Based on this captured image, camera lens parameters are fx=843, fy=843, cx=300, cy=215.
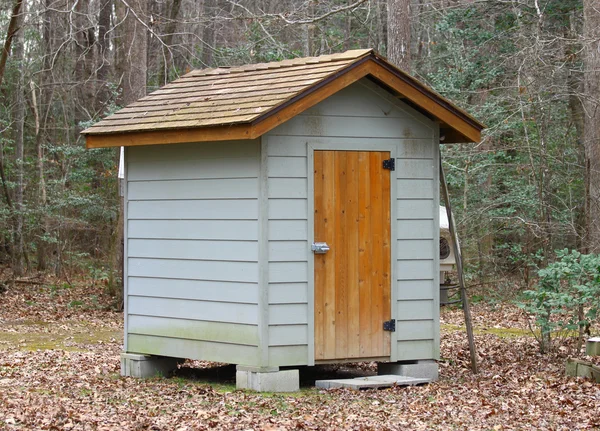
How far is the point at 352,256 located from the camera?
8.52 meters

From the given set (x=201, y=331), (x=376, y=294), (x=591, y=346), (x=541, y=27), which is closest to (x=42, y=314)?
(x=201, y=331)

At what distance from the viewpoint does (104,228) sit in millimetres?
21734

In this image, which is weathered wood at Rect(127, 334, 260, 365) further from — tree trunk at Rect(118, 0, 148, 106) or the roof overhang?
tree trunk at Rect(118, 0, 148, 106)

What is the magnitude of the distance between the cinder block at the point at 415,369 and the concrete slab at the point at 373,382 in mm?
150

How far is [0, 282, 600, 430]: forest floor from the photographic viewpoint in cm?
647

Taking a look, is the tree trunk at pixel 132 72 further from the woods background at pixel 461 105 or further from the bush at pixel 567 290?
the bush at pixel 567 290

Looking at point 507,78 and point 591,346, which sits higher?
point 507,78

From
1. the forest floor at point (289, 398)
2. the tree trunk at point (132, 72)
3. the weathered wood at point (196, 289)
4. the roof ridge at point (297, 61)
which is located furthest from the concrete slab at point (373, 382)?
the tree trunk at point (132, 72)

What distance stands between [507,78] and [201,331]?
12.4 meters

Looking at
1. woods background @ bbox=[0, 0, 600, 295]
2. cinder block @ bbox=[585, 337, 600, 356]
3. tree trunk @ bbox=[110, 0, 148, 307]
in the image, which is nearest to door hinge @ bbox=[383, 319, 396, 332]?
cinder block @ bbox=[585, 337, 600, 356]

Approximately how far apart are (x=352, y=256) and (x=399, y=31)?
678cm

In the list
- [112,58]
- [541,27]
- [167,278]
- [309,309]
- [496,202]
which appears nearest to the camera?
[309,309]

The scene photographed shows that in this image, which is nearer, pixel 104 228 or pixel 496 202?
pixel 496 202

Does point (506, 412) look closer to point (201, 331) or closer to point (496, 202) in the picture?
point (201, 331)
